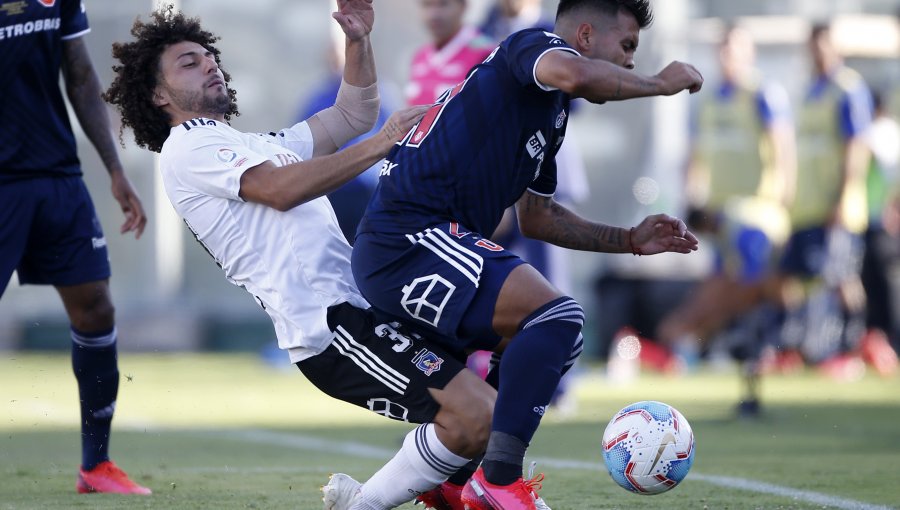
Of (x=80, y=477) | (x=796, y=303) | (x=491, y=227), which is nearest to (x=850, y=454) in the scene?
(x=491, y=227)

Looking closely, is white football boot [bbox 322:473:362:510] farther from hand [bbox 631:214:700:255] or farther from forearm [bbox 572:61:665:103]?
forearm [bbox 572:61:665:103]

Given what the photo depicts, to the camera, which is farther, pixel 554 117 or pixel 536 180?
pixel 536 180

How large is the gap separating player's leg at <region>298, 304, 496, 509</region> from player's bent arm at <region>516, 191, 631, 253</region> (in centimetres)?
79

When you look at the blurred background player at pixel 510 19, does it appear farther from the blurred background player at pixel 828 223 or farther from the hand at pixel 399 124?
the hand at pixel 399 124

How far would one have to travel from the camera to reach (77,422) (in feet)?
30.0

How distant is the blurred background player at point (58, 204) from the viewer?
5.66 m

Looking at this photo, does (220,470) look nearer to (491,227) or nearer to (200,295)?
(491,227)

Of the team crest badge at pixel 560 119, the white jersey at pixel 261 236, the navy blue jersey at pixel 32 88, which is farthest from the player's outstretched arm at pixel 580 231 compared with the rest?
the navy blue jersey at pixel 32 88

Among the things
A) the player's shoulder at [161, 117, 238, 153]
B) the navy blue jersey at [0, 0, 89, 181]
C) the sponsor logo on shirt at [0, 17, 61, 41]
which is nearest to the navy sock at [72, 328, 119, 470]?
the navy blue jersey at [0, 0, 89, 181]

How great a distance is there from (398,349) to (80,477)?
1975mm

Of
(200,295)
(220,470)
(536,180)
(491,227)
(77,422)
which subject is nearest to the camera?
(491,227)

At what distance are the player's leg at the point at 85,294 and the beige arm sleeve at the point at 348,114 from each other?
1.23 m

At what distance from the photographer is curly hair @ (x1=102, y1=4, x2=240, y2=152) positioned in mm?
4973

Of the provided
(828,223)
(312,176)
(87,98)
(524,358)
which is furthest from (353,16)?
(828,223)
